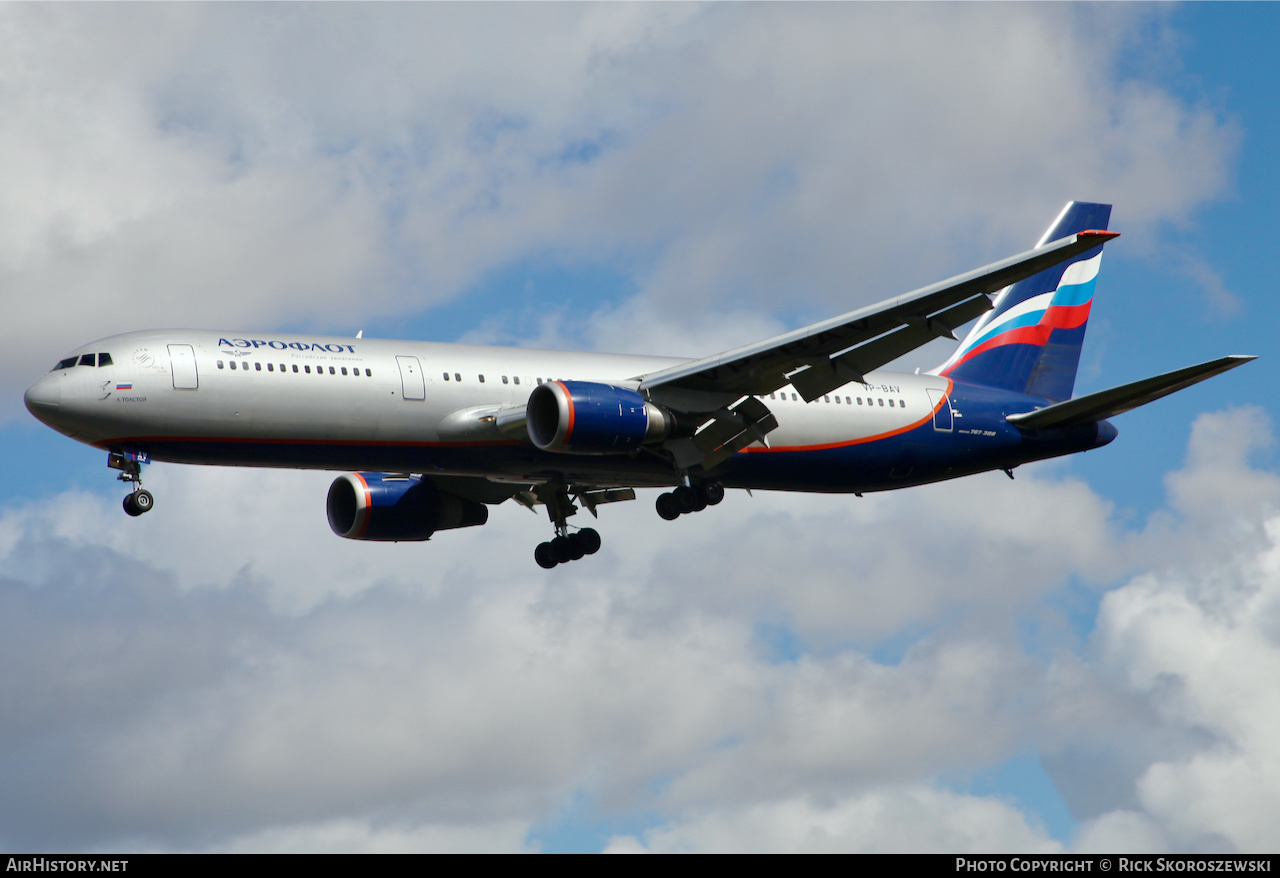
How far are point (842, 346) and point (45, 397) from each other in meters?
18.8

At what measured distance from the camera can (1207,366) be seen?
38.1 m

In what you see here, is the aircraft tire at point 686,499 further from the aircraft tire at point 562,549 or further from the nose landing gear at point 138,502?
the nose landing gear at point 138,502

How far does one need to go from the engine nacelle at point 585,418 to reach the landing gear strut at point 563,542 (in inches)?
370

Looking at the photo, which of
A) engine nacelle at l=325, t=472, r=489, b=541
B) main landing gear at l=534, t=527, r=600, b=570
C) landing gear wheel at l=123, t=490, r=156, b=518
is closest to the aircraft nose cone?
landing gear wheel at l=123, t=490, r=156, b=518

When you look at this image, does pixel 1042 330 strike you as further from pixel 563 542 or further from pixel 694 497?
pixel 563 542

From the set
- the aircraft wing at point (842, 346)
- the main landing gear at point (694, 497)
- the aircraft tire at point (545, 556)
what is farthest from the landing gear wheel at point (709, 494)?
the aircraft tire at point (545, 556)

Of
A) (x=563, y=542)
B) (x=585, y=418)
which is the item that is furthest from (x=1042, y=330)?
(x=585, y=418)

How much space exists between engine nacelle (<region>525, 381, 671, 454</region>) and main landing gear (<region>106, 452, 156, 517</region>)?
30.4 feet

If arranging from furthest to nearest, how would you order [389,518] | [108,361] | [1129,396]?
[389,518], [1129,396], [108,361]

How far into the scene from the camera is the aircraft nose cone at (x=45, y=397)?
3603cm

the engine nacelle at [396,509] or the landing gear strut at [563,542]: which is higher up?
the engine nacelle at [396,509]
